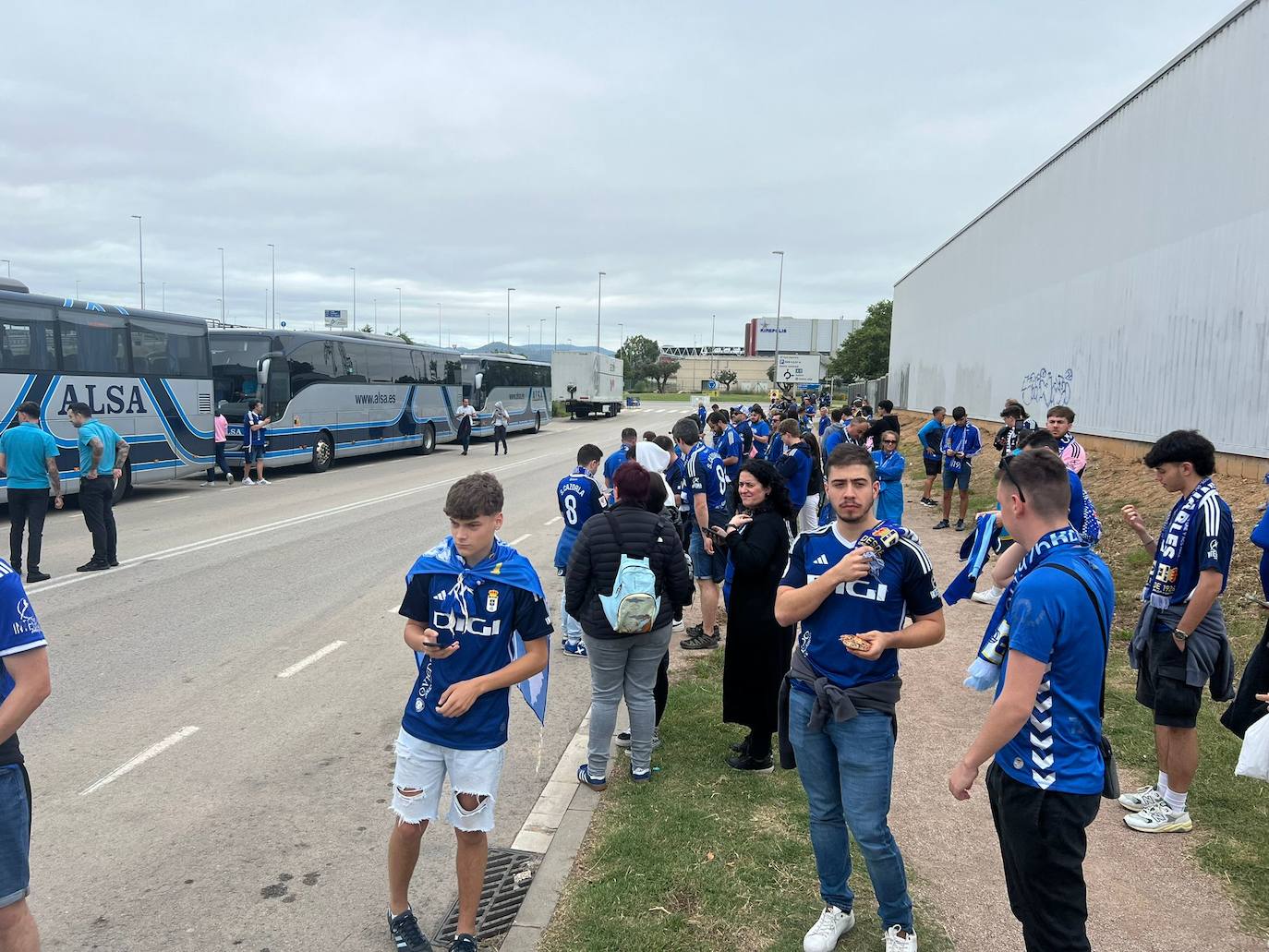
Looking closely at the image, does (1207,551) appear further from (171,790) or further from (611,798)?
(171,790)

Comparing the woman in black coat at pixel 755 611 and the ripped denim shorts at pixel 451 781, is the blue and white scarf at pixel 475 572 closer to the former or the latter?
the ripped denim shorts at pixel 451 781

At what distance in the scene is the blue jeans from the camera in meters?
3.13

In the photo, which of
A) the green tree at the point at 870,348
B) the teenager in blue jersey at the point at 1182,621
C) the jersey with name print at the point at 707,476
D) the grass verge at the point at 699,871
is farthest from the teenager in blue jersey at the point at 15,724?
the green tree at the point at 870,348

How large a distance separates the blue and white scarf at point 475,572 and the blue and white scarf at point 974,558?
167 cm

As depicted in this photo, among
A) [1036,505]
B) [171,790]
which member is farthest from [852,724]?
[171,790]

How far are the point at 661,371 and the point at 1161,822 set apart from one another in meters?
131

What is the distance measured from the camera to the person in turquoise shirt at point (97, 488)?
9.93 metres

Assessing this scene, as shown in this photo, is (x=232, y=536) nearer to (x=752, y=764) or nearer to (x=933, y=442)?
(x=752, y=764)

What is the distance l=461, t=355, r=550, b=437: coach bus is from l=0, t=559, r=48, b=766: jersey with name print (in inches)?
1243

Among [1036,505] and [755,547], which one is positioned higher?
[1036,505]

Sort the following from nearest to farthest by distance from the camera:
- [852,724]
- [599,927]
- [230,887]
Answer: [852,724] < [599,927] < [230,887]

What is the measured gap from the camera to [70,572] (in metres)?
9.80

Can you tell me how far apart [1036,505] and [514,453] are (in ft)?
87.7

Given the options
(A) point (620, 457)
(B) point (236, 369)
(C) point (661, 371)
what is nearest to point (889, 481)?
(A) point (620, 457)
